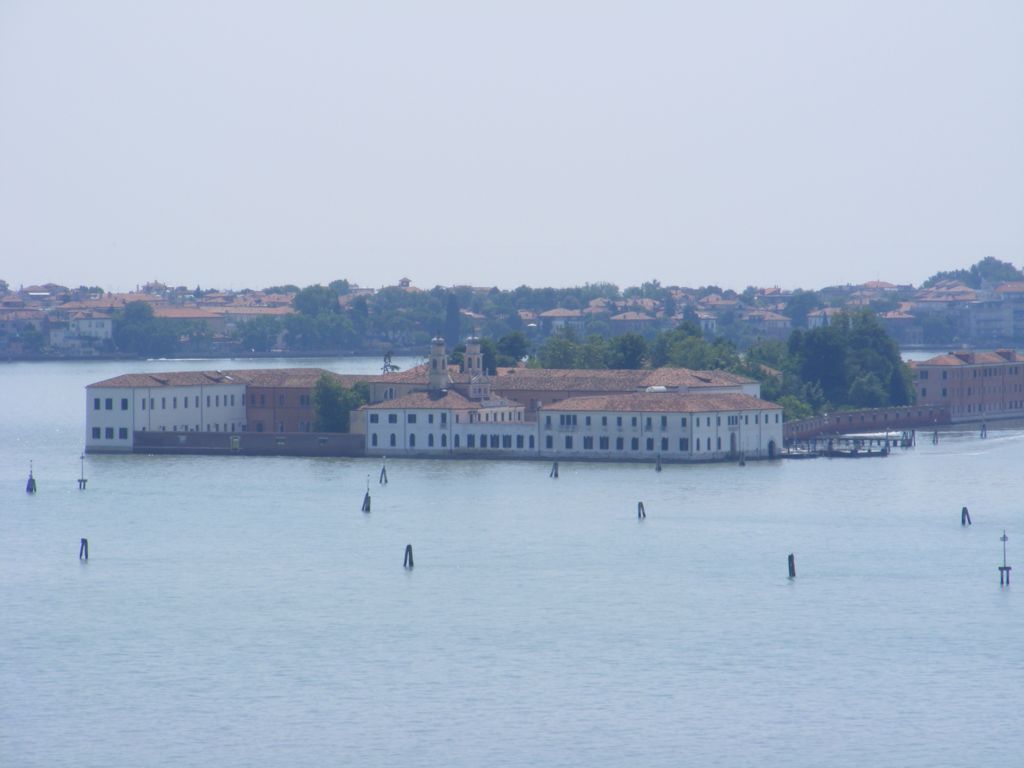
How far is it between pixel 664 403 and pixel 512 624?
30.3m

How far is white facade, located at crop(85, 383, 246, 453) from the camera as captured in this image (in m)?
76.1

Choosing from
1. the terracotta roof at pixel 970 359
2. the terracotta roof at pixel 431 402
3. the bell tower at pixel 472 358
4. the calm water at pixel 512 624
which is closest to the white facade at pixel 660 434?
the terracotta roof at pixel 431 402

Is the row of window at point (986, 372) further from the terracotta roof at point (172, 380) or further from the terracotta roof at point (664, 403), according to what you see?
the terracotta roof at point (172, 380)

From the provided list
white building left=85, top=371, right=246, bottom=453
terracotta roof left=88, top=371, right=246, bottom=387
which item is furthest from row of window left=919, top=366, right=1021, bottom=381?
white building left=85, top=371, right=246, bottom=453

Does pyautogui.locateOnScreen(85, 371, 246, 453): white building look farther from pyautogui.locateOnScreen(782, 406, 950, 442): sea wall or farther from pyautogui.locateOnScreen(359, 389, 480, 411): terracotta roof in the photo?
pyautogui.locateOnScreen(782, 406, 950, 442): sea wall

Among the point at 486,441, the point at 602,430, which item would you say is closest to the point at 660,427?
the point at 602,430

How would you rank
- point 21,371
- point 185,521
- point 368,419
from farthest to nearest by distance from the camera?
point 21,371 < point 368,419 < point 185,521

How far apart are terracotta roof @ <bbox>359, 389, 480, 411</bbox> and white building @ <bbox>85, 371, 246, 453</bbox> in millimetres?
6362

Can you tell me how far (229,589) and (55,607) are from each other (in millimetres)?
3560

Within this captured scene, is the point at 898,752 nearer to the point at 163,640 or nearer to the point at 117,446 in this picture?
the point at 163,640

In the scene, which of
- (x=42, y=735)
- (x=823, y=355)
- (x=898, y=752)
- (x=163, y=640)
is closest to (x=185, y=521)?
(x=163, y=640)

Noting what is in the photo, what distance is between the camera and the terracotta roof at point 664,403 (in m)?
71.2

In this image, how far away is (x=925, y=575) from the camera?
156 ft

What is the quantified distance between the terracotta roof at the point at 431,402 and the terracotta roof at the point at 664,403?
2389 mm
